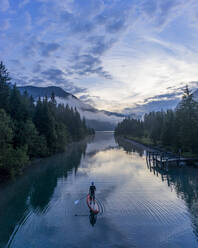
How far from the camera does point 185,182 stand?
30.0m

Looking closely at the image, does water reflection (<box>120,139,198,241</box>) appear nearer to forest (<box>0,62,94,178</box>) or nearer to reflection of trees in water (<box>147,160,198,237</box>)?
reflection of trees in water (<box>147,160,198,237</box>)

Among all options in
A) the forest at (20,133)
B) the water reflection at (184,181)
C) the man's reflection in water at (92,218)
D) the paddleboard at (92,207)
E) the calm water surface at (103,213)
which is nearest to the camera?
the calm water surface at (103,213)

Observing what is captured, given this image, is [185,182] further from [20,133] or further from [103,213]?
[20,133]

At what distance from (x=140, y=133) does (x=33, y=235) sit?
104 metres

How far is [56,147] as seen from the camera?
59.8 metres

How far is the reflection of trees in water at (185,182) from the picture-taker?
66.2ft

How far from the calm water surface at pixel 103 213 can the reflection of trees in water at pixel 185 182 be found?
9 centimetres

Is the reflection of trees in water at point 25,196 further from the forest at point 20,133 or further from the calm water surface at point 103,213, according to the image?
the forest at point 20,133

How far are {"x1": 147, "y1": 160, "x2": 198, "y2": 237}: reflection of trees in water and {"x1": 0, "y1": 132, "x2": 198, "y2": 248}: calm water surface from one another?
0.30 feet

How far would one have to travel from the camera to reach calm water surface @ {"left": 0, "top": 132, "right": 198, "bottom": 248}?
1426cm

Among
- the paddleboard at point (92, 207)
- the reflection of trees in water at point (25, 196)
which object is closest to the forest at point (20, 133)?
the reflection of trees in water at point (25, 196)

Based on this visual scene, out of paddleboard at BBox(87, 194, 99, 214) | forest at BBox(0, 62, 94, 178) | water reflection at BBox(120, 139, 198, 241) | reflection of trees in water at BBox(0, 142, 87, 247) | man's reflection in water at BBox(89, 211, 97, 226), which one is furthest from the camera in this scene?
forest at BBox(0, 62, 94, 178)

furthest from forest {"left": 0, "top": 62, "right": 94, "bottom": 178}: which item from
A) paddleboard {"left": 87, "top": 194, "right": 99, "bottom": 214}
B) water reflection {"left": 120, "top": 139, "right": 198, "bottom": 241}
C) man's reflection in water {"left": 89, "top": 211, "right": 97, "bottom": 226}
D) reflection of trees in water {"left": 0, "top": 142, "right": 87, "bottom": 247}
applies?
water reflection {"left": 120, "top": 139, "right": 198, "bottom": 241}

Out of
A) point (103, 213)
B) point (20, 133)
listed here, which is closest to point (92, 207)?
point (103, 213)
